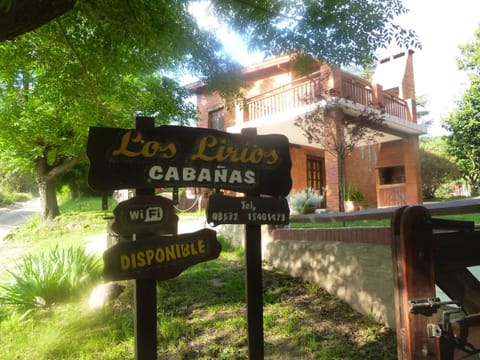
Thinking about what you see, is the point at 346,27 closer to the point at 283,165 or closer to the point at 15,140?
the point at 283,165

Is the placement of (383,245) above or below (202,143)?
below

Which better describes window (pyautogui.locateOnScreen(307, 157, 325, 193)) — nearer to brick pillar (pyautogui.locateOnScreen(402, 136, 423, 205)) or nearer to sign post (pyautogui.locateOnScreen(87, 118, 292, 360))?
brick pillar (pyautogui.locateOnScreen(402, 136, 423, 205))

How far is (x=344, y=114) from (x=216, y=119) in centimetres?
815

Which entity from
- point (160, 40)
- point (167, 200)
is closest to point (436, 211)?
point (167, 200)

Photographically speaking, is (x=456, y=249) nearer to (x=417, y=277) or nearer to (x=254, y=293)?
(x=417, y=277)

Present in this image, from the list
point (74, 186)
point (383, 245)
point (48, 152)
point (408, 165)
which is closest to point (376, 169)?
point (408, 165)

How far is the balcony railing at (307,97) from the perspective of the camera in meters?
10.8

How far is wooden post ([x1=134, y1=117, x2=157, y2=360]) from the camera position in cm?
210

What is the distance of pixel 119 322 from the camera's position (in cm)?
407

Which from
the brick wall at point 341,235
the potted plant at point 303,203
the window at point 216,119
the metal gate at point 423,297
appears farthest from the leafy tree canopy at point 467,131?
the metal gate at point 423,297

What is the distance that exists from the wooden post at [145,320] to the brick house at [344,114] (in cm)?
796

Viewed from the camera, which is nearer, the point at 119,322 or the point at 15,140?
the point at 119,322

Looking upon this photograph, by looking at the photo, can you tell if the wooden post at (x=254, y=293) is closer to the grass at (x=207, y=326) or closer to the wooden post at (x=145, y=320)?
the wooden post at (x=145, y=320)

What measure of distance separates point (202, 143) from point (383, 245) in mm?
2751
